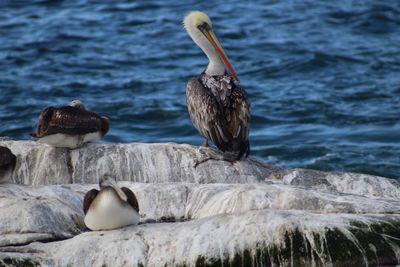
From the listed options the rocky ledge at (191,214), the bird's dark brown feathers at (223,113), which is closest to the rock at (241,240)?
the rocky ledge at (191,214)

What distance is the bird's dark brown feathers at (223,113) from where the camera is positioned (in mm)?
10938

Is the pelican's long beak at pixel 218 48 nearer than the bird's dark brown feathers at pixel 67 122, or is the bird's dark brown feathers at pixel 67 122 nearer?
the bird's dark brown feathers at pixel 67 122

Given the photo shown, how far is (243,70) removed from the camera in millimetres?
22703

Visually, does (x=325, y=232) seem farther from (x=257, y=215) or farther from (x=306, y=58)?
(x=306, y=58)

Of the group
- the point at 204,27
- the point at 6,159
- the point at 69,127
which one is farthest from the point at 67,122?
the point at 204,27

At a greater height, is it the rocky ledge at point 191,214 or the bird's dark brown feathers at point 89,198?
the bird's dark brown feathers at point 89,198

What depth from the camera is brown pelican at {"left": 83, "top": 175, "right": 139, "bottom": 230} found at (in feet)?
27.1

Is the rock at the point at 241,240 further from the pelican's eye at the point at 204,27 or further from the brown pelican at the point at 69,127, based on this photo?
the pelican's eye at the point at 204,27

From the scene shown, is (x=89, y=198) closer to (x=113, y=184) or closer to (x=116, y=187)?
(x=113, y=184)

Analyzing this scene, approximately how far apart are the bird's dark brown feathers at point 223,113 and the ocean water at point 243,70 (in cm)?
488

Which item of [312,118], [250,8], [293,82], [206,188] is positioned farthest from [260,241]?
[250,8]

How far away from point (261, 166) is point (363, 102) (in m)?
9.56

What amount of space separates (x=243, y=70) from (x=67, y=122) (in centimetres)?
1235

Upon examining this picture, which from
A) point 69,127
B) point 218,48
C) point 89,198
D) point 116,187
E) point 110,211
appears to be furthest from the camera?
point 218,48
